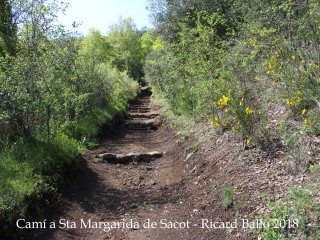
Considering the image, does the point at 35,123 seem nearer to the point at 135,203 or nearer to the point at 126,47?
the point at 135,203

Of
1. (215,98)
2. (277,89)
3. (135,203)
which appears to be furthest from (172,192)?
(277,89)

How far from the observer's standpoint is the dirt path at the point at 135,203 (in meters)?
5.07

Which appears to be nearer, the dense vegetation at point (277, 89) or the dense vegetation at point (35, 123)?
the dense vegetation at point (277, 89)

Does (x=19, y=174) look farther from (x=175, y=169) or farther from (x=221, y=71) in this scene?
(x=221, y=71)

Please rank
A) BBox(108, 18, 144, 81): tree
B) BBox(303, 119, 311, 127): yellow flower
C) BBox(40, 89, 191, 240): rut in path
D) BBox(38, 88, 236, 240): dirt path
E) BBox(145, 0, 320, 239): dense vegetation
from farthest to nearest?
BBox(108, 18, 144, 81): tree < BBox(40, 89, 191, 240): rut in path < BBox(38, 88, 236, 240): dirt path < BBox(303, 119, 311, 127): yellow flower < BBox(145, 0, 320, 239): dense vegetation

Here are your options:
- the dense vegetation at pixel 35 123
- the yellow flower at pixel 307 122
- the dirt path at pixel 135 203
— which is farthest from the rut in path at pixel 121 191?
the yellow flower at pixel 307 122

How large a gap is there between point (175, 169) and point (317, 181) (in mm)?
4329

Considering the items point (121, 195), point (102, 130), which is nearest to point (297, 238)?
point (121, 195)

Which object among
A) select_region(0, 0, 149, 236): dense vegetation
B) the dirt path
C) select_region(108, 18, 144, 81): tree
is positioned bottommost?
the dirt path

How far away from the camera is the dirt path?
16.6 ft

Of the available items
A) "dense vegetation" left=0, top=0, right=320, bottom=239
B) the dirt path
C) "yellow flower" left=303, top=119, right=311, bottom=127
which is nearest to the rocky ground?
the dirt path

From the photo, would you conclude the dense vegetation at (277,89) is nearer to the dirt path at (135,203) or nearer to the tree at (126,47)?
the dirt path at (135,203)

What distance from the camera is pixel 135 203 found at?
6.27 m

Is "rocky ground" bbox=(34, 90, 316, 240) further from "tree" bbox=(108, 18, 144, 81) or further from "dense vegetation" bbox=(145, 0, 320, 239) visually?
"tree" bbox=(108, 18, 144, 81)
